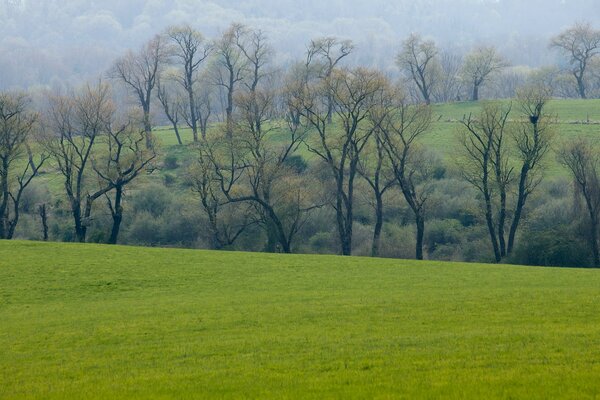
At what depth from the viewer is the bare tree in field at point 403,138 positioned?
190ft

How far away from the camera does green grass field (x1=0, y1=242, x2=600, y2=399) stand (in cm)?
1510

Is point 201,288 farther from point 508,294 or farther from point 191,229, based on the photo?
point 191,229

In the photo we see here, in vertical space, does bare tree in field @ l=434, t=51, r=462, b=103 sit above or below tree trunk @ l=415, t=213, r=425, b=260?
above

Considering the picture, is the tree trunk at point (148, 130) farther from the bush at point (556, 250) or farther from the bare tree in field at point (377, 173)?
the bush at point (556, 250)

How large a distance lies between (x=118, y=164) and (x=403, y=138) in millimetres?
23982

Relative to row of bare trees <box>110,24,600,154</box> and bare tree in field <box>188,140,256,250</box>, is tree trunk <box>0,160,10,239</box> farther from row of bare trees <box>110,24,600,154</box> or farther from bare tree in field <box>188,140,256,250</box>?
row of bare trees <box>110,24,600,154</box>

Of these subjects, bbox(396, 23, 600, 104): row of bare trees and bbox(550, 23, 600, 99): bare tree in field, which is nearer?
bbox(396, 23, 600, 104): row of bare trees

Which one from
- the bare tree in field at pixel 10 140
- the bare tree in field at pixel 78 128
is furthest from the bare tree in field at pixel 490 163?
the bare tree in field at pixel 10 140

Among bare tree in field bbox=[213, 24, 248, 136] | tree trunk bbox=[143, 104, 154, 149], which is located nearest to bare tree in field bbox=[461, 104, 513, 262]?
tree trunk bbox=[143, 104, 154, 149]

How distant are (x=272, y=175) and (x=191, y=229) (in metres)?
11.5

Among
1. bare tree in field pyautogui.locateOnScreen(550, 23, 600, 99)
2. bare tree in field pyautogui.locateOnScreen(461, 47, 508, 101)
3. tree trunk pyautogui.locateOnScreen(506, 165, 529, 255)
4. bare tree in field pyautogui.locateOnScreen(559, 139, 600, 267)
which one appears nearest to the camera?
bare tree in field pyautogui.locateOnScreen(559, 139, 600, 267)

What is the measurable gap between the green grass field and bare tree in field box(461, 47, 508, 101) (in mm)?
76988

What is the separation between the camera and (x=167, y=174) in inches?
3324

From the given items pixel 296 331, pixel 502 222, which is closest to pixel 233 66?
pixel 502 222
